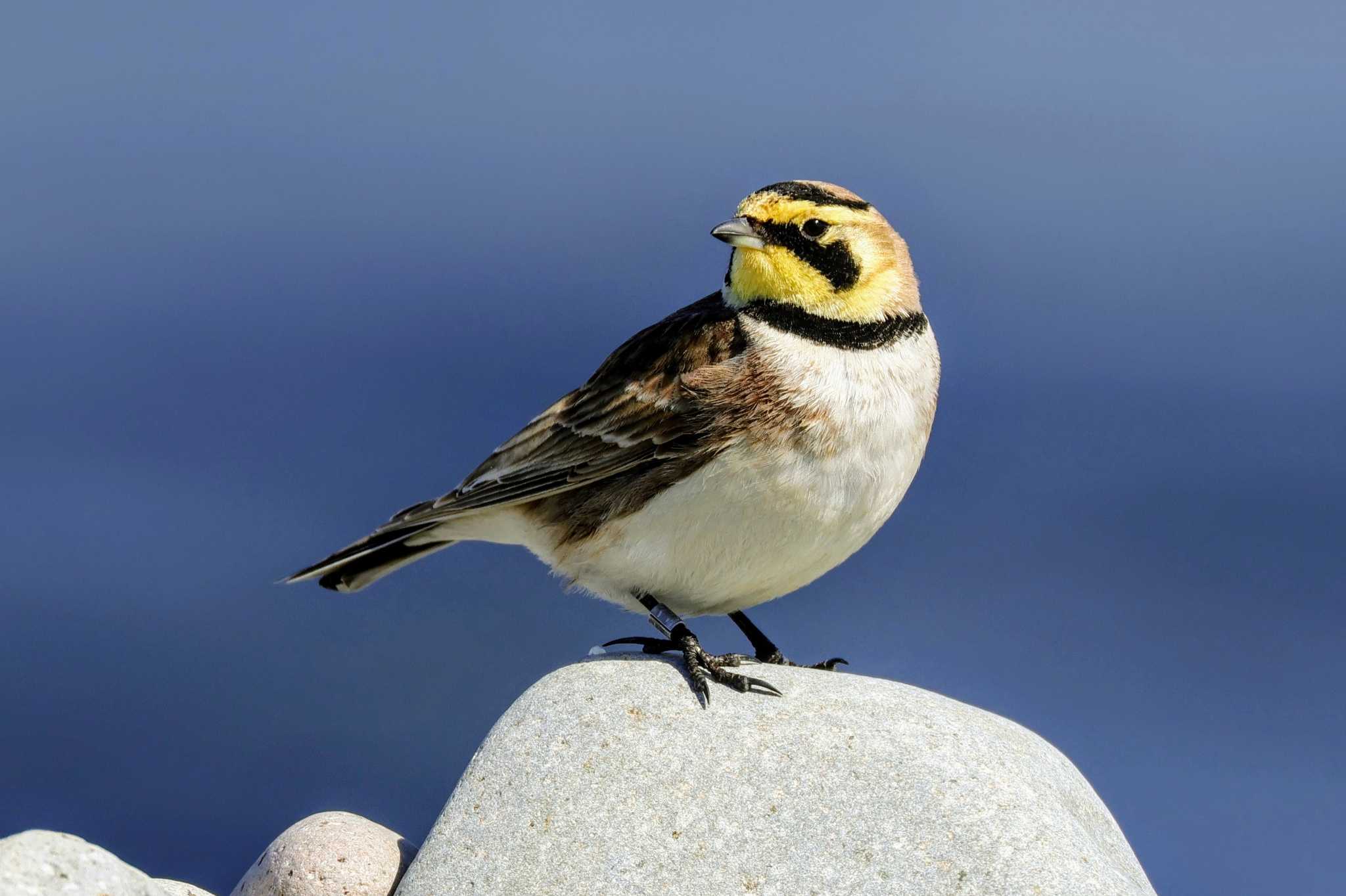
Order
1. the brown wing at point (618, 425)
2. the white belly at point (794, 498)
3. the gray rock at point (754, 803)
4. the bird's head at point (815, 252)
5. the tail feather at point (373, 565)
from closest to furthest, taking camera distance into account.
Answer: the gray rock at point (754, 803), the white belly at point (794, 498), the bird's head at point (815, 252), the brown wing at point (618, 425), the tail feather at point (373, 565)

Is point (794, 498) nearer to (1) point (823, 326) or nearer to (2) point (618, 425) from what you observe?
(1) point (823, 326)

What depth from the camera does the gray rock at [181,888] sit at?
250 inches

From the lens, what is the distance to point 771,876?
578 cm

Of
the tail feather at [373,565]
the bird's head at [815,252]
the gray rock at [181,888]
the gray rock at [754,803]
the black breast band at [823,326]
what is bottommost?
the gray rock at [181,888]

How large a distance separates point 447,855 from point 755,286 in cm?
254

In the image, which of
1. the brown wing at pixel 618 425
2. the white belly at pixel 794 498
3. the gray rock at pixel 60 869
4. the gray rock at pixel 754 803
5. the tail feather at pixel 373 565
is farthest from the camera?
the tail feather at pixel 373 565

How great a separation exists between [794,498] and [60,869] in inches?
114

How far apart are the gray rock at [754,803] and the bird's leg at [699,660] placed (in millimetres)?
53

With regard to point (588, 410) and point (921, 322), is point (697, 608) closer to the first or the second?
point (588, 410)

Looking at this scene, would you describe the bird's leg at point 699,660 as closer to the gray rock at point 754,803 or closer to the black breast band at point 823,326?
the gray rock at point 754,803

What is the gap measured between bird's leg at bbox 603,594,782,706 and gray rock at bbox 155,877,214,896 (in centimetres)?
215

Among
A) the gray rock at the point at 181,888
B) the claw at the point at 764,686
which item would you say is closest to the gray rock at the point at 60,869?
the gray rock at the point at 181,888

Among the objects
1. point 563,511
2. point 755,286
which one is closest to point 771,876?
point 563,511

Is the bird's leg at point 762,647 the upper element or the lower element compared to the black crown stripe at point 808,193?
lower
